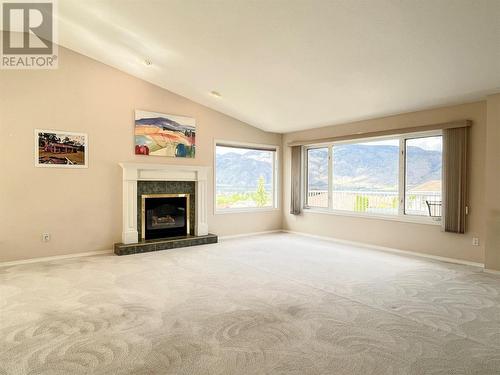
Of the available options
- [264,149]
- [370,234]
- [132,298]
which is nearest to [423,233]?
[370,234]

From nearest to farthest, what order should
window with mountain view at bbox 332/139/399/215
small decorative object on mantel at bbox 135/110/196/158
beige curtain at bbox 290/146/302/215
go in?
small decorative object on mantel at bbox 135/110/196/158, window with mountain view at bbox 332/139/399/215, beige curtain at bbox 290/146/302/215

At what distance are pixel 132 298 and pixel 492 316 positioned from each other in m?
3.47

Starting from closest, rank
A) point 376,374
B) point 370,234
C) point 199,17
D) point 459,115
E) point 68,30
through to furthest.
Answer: point 376,374 → point 199,17 → point 68,30 → point 459,115 → point 370,234

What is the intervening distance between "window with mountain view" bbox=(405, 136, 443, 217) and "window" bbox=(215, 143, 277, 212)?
3183 millimetres

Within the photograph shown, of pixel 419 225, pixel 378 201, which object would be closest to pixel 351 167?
pixel 378 201

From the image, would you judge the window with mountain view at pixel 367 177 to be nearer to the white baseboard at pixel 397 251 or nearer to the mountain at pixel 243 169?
the white baseboard at pixel 397 251

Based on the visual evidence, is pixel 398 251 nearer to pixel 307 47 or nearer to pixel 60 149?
pixel 307 47

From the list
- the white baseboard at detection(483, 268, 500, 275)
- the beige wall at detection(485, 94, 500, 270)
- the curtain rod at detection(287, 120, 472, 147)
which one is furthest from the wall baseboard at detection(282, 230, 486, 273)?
the curtain rod at detection(287, 120, 472, 147)

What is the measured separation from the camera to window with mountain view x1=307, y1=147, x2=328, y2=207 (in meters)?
7.46

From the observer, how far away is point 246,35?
4125mm

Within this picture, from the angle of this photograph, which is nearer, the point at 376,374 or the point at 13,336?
the point at 376,374

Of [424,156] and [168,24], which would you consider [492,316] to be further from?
[168,24]

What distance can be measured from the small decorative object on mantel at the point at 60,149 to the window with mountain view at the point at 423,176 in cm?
549

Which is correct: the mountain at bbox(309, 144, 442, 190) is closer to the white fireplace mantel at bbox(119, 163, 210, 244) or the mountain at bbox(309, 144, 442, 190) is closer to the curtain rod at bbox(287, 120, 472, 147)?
A: the curtain rod at bbox(287, 120, 472, 147)
